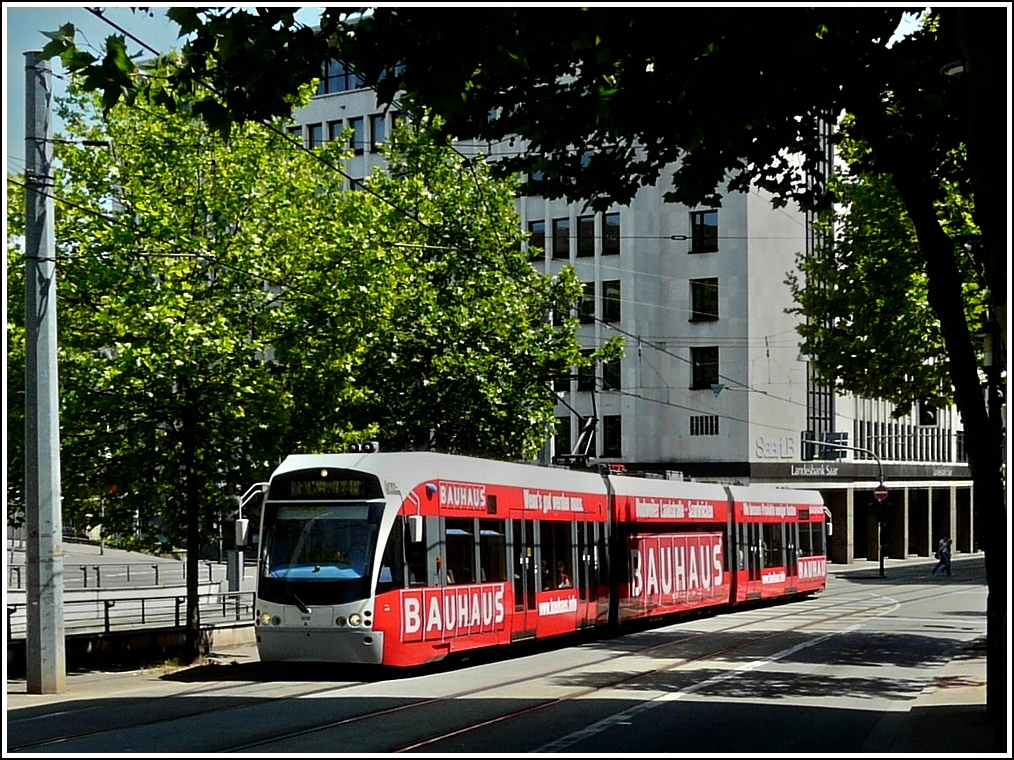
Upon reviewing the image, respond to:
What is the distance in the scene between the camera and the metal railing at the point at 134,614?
86.2 feet

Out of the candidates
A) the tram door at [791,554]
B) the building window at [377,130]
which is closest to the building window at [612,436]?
the building window at [377,130]

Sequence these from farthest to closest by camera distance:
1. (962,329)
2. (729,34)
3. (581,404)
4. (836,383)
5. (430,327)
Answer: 1. (581,404)
2. (430,327)
3. (836,383)
4. (962,329)
5. (729,34)

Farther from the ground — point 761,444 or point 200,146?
point 200,146

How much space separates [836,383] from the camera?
2953 cm

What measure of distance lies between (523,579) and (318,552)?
4.14 meters

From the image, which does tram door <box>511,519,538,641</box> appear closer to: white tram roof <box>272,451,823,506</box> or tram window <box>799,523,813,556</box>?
white tram roof <box>272,451,823,506</box>

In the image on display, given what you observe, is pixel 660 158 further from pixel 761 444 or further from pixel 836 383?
pixel 761 444

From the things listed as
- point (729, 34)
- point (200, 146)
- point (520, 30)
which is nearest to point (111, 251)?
point (200, 146)

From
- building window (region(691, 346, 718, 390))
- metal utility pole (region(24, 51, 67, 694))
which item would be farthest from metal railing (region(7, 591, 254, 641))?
building window (region(691, 346, 718, 390))

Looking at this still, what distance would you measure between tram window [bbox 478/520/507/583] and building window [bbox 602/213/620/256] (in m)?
19.9

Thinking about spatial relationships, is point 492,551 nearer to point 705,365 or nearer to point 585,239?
point 585,239

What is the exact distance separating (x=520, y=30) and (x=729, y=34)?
5.37ft

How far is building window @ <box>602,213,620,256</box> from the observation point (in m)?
41.7

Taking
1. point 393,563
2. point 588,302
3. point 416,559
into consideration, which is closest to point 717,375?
point 588,302
